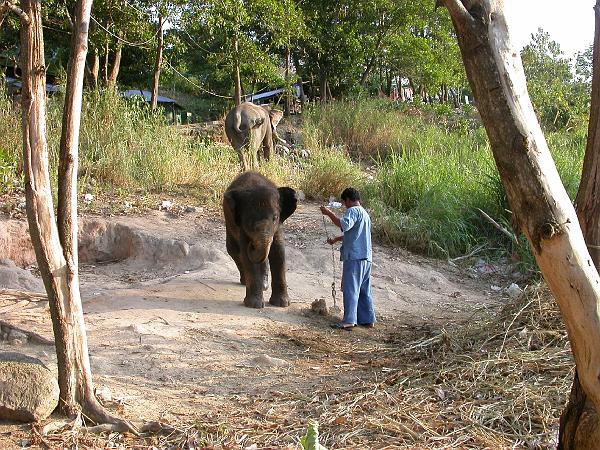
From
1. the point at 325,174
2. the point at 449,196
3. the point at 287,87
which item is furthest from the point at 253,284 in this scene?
the point at 287,87

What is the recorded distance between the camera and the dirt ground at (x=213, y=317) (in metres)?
5.19

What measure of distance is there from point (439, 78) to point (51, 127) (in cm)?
1542

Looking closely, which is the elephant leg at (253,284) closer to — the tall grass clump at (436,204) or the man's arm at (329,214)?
the man's arm at (329,214)

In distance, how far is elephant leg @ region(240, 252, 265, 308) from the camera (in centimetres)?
758

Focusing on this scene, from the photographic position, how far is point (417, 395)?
524 centimetres

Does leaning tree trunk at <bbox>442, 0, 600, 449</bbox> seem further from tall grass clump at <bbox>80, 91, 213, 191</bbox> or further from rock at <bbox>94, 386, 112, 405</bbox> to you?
tall grass clump at <bbox>80, 91, 213, 191</bbox>

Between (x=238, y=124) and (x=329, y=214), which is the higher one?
(x=238, y=124)

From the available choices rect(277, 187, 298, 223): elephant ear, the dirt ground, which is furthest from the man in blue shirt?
rect(277, 187, 298, 223): elephant ear

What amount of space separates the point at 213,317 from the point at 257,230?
94 cm

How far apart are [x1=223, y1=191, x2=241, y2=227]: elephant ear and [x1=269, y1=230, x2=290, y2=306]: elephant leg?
0.48 m

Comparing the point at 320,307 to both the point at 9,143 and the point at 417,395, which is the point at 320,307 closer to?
the point at 417,395

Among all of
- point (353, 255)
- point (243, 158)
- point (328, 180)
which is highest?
point (243, 158)

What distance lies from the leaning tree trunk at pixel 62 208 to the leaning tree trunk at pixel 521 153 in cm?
235

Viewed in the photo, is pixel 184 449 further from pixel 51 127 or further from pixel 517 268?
pixel 51 127
